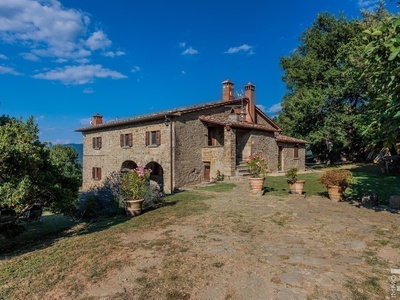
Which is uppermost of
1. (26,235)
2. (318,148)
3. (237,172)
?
(318,148)

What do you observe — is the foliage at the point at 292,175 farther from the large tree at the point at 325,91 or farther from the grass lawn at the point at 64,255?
the large tree at the point at 325,91

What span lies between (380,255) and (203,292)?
3.16 m

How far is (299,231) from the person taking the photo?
5.67m

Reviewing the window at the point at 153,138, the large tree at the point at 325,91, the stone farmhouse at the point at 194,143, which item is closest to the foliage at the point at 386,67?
the stone farmhouse at the point at 194,143

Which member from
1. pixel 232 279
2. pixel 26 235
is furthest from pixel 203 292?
pixel 26 235

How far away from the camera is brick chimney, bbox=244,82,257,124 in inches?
820

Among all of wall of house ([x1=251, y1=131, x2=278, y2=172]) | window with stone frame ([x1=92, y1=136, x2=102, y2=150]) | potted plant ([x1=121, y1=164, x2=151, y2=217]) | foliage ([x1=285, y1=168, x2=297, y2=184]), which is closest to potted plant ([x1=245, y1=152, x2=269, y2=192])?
foliage ([x1=285, y1=168, x2=297, y2=184])

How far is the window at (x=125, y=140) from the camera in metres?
18.6

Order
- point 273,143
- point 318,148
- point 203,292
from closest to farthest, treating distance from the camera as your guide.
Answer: point 203,292 < point 273,143 < point 318,148

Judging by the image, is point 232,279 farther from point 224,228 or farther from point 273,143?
point 273,143

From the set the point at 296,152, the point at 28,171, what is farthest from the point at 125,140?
the point at 296,152

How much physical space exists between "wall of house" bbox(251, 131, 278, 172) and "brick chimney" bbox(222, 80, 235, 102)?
415 centimetres

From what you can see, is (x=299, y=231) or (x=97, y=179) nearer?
(x=299, y=231)

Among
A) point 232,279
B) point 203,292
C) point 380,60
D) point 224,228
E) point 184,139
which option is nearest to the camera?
point 203,292
